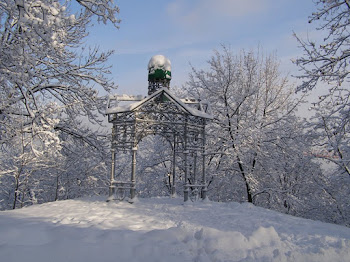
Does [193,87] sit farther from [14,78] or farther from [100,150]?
[14,78]

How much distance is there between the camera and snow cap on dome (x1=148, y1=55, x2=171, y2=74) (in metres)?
12.1

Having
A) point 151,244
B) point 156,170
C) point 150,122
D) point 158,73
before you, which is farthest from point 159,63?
point 156,170

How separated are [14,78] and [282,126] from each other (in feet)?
44.6

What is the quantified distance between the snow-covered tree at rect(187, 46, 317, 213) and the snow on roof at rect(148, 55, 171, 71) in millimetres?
3873

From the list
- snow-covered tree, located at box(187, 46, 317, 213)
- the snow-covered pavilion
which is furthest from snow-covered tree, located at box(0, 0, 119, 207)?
snow-covered tree, located at box(187, 46, 317, 213)

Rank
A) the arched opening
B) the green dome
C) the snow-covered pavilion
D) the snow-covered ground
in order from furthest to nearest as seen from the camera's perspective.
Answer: the arched opening
the green dome
the snow-covered pavilion
the snow-covered ground

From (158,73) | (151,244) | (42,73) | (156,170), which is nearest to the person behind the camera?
(151,244)

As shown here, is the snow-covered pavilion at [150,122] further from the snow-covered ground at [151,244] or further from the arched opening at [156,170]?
the arched opening at [156,170]

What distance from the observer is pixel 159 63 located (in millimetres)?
12094

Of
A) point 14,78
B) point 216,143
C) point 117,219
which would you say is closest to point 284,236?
point 117,219

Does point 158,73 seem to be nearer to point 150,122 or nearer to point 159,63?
point 159,63

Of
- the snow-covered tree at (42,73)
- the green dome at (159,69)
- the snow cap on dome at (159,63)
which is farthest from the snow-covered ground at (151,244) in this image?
the snow cap on dome at (159,63)

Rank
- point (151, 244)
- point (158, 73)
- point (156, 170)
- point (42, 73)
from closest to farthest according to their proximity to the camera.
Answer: point (151, 244) → point (42, 73) → point (158, 73) → point (156, 170)

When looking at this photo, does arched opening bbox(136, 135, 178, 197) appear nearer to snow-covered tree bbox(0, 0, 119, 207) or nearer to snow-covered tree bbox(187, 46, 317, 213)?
snow-covered tree bbox(187, 46, 317, 213)
